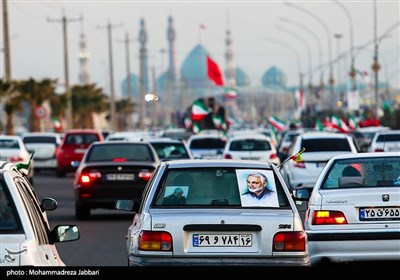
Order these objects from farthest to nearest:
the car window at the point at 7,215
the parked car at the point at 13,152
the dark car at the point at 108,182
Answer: the parked car at the point at 13,152
the dark car at the point at 108,182
the car window at the point at 7,215

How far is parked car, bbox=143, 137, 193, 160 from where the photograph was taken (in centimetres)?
3091

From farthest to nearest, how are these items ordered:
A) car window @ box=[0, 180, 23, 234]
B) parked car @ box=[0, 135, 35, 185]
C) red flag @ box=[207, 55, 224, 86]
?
red flag @ box=[207, 55, 224, 86] < parked car @ box=[0, 135, 35, 185] < car window @ box=[0, 180, 23, 234]

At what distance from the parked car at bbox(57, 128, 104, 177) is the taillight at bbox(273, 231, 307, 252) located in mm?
33384

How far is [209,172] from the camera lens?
12.0m

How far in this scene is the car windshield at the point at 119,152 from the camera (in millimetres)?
25500

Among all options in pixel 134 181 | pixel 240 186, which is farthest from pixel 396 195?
pixel 134 181

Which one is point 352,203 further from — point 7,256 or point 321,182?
point 7,256

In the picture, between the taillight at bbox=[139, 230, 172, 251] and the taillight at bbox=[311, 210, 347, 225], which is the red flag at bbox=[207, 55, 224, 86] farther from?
the taillight at bbox=[139, 230, 172, 251]

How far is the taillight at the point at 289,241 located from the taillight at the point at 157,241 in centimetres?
86

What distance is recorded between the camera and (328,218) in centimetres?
1388

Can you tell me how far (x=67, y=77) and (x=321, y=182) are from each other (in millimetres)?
68516

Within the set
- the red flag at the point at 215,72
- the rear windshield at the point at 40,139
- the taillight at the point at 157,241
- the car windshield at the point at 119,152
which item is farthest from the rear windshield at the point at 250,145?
the red flag at the point at 215,72

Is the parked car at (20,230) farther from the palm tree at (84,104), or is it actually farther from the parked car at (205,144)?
the palm tree at (84,104)

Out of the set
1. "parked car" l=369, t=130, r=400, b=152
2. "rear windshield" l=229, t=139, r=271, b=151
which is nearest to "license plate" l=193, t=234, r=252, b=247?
"parked car" l=369, t=130, r=400, b=152
